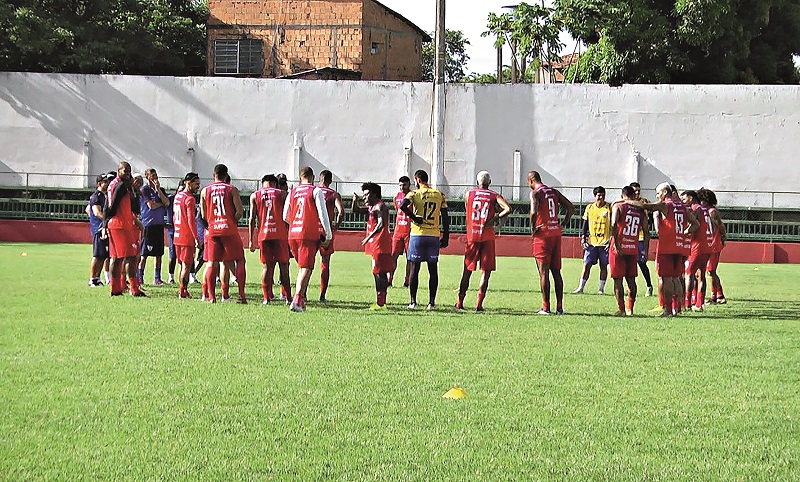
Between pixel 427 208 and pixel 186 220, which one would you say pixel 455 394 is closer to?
pixel 427 208

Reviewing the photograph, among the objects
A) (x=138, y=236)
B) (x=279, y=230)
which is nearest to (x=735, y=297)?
(x=279, y=230)

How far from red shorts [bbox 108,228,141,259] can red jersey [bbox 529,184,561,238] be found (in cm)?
570

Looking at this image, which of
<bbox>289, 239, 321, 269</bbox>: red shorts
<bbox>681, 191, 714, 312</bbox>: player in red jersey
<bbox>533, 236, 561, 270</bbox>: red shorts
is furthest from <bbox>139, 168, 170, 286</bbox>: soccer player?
<bbox>681, 191, 714, 312</bbox>: player in red jersey

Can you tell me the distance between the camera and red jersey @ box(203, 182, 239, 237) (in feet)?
55.4

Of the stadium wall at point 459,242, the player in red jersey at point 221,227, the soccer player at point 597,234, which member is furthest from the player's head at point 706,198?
the stadium wall at point 459,242

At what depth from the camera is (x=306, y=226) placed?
637 inches

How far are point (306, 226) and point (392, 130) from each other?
25.0m

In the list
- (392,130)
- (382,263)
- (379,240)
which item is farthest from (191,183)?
(392,130)

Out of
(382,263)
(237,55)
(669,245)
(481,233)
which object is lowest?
(382,263)

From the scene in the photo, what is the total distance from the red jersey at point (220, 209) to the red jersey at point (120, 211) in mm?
1190

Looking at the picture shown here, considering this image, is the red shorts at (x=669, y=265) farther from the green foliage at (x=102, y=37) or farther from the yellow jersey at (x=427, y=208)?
the green foliage at (x=102, y=37)

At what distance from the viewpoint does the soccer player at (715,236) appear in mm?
19078

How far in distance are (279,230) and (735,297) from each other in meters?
8.95

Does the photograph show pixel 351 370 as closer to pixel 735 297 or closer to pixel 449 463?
pixel 449 463
